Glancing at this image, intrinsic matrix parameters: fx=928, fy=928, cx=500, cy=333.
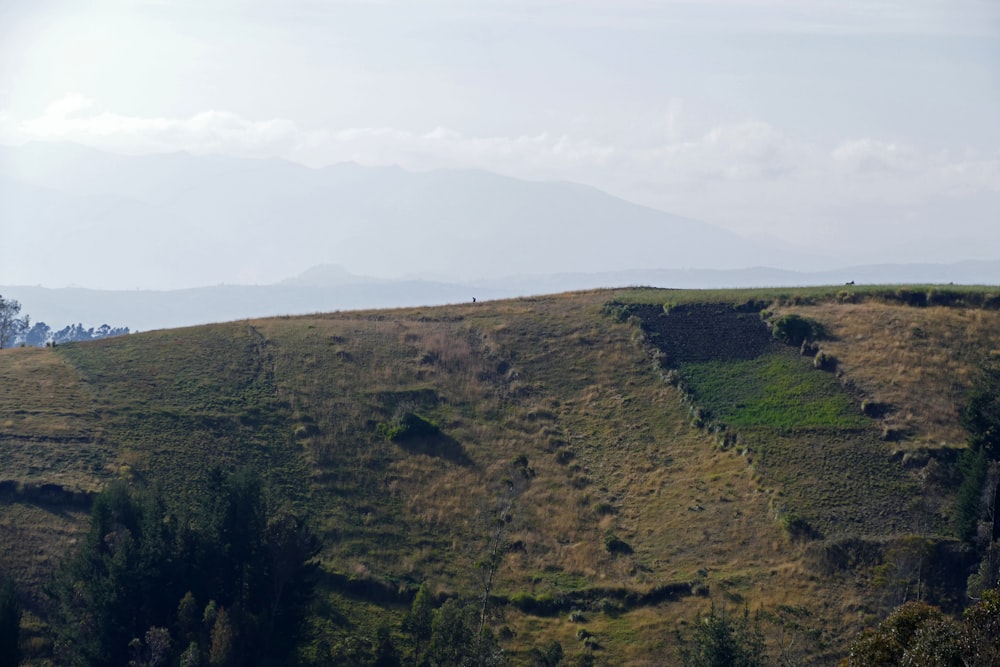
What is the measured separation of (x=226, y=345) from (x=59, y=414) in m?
14.7

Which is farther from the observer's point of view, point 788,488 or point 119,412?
point 119,412

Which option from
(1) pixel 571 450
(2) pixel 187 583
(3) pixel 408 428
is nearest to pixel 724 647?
(2) pixel 187 583

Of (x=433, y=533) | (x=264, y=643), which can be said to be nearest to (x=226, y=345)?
(x=433, y=533)

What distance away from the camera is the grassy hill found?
45281 mm

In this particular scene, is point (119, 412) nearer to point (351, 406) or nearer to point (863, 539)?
point (351, 406)

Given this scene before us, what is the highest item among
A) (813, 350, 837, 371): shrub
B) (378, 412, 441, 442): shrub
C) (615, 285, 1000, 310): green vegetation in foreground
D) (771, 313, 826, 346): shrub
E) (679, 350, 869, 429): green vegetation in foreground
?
(615, 285, 1000, 310): green vegetation in foreground

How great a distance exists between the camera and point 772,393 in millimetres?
60719

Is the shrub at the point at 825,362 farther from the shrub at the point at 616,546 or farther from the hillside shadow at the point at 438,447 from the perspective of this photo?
the hillside shadow at the point at 438,447

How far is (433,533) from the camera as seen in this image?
172 ft

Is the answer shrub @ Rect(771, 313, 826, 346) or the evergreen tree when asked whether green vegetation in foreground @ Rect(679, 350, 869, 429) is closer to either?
shrub @ Rect(771, 313, 826, 346)

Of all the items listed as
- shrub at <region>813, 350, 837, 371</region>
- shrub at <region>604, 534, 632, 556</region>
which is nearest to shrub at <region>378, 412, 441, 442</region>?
shrub at <region>604, 534, 632, 556</region>

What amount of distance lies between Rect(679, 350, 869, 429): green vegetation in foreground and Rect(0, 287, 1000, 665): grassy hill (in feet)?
0.63

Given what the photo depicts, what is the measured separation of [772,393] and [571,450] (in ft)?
45.1

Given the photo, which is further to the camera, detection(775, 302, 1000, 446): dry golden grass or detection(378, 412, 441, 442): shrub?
detection(378, 412, 441, 442): shrub
